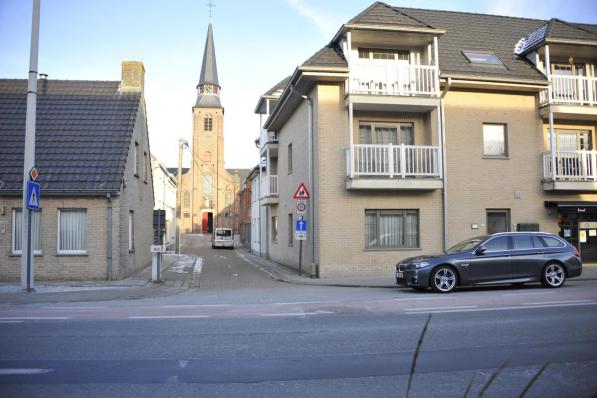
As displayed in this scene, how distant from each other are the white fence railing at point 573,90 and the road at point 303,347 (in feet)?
31.0

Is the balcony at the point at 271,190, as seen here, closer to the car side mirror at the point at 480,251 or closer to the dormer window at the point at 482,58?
the dormer window at the point at 482,58

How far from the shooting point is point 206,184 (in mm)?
77438

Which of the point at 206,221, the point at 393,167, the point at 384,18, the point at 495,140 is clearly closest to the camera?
the point at 393,167

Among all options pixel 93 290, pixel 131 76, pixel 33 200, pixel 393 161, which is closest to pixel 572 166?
pixel 393 161

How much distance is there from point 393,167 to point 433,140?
1944 mm

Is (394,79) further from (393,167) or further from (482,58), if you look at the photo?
(482,58)

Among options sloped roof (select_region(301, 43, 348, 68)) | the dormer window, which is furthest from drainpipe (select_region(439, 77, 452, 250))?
sloped roof (select_region(301, 43, 348, 68))

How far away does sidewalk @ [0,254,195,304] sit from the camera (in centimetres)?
1222

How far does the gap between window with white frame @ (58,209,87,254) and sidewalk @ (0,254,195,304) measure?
48.2 inches

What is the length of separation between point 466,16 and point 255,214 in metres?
18.8

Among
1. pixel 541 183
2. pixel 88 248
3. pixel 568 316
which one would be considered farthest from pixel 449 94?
pixel 88 248

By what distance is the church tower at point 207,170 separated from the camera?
76438 mm

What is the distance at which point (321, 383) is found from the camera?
5195 millimetres

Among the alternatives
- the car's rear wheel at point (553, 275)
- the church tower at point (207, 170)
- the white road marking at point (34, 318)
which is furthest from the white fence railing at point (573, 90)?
the church tower at point (207, 170)
